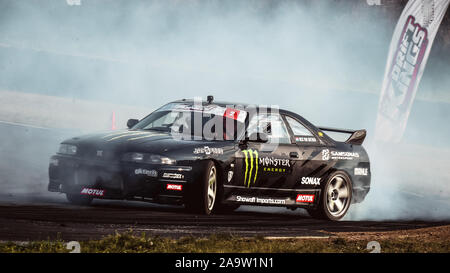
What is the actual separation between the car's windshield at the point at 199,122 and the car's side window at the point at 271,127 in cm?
15

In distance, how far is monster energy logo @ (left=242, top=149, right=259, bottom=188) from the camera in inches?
387

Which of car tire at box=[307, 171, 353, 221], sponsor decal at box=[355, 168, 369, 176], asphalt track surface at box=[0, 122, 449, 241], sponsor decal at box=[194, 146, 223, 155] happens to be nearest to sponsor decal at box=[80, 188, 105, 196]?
asphalt track surface at box=[0, 122, 449, 241]

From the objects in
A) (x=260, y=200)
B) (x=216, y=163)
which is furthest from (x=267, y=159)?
(x=216, y=163)

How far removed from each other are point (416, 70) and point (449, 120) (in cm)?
834

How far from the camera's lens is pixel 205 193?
925cm

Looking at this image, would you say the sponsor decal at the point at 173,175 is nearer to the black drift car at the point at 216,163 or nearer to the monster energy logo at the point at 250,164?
the black drift car at the point at 216,163

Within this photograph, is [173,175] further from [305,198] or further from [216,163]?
[305,198]

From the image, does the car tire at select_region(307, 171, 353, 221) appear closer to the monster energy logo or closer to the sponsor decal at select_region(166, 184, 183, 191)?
the monster energy logo

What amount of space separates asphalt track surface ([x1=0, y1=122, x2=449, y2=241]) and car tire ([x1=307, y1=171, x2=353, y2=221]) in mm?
192

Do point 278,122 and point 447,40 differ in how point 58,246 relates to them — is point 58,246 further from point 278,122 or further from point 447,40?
point 447,40

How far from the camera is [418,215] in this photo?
1237 centimetres

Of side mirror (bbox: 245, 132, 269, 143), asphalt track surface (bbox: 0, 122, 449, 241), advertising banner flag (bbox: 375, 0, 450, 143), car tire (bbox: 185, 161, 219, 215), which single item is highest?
advertising banner flag (bbox: 375, 0, 450, 143)

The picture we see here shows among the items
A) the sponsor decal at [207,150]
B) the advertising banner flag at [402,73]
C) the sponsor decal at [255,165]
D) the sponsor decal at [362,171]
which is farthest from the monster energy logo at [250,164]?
the advertising banner flag at [402,73]

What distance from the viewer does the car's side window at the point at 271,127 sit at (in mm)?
10229
